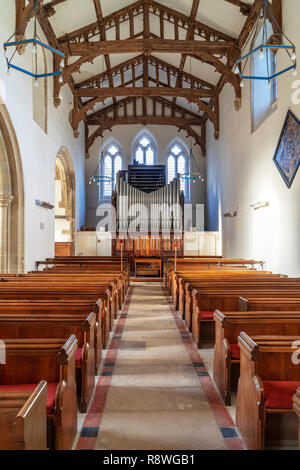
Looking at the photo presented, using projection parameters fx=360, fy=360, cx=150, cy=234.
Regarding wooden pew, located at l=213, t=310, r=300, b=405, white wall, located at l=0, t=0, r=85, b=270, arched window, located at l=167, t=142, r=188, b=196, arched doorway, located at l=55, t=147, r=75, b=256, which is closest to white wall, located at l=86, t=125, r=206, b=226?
arched window, located at l=167, t=142, r=188, b=196

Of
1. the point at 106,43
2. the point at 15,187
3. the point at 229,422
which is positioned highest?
the point at 106,43

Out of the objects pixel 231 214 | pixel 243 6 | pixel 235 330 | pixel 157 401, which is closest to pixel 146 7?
pixel 243 6

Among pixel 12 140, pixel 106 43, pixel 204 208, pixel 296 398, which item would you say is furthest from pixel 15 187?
pixel 204 208

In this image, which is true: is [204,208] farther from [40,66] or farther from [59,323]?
[59,323]

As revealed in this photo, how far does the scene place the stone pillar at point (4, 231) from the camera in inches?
303

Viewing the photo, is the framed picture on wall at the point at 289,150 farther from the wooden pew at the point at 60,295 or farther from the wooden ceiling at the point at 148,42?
the wooden pew at the point at 60,295

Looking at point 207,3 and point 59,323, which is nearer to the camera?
point 59,323

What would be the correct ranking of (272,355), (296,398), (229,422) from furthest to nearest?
(229,422) < (272,355) < (296,398)

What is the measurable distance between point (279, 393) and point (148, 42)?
10.1 metres

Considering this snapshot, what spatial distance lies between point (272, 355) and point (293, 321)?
679 mm

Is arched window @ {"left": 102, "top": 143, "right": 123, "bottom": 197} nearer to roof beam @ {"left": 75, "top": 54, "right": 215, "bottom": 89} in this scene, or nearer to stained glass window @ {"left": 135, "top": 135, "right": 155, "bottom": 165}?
stained glass window @ {"left": 135, "top": 135, "right": 155, "bottom": 165}

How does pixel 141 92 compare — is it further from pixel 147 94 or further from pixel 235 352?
pixel 235 352

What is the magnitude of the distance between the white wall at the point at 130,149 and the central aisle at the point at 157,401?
12.7 meters

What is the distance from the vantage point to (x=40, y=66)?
9805mm
